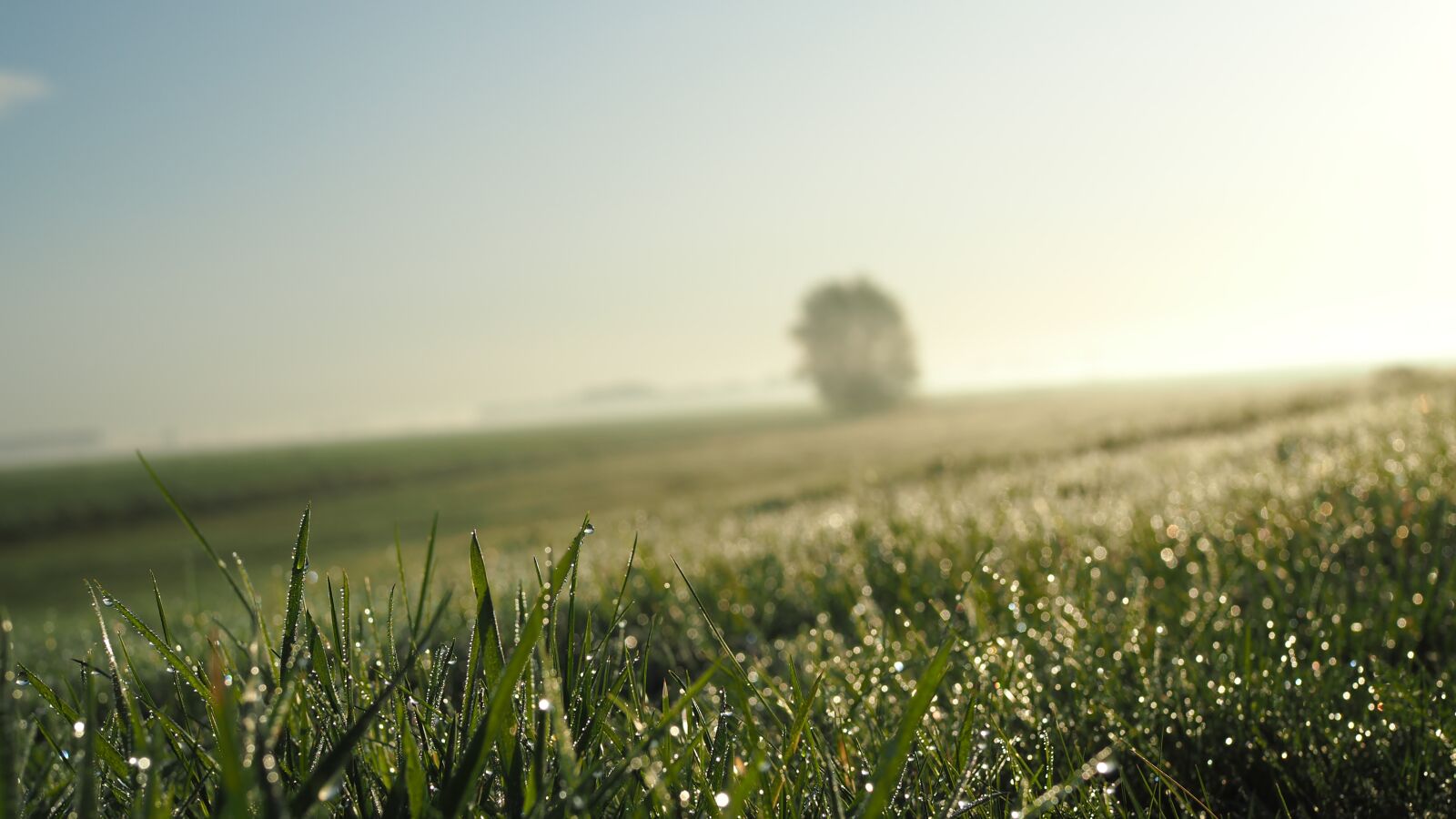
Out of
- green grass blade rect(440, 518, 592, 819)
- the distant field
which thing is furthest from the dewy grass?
the distant field

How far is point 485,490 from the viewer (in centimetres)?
4144

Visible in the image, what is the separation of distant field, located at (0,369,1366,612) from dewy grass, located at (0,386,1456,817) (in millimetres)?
3915

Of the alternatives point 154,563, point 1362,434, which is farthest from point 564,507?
point 1362,434

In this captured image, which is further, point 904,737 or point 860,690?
point 860,690

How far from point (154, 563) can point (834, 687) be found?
32.0 metres

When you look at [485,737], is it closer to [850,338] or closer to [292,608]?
[292,608]

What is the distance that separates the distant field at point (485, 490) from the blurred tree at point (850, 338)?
12.4 meters

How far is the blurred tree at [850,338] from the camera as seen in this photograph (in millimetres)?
78438

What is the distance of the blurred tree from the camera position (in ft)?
257

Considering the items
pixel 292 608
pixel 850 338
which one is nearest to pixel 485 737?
pixel 292 608

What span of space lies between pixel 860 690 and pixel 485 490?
4160 centimetres

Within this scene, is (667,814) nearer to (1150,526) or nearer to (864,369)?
(1150,526)

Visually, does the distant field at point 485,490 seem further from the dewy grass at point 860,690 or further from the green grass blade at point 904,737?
the green grass blade at point 904,737

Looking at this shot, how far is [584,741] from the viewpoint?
4.69 feet
